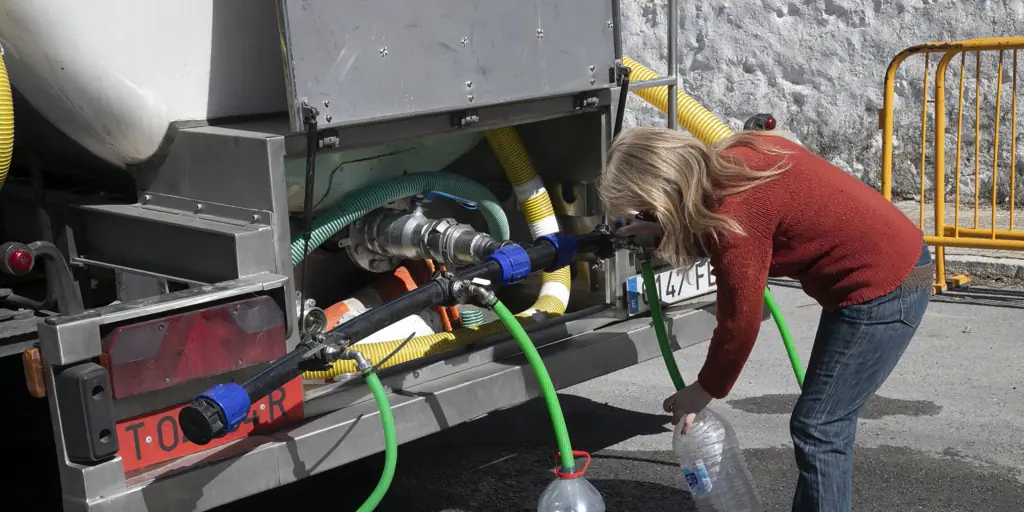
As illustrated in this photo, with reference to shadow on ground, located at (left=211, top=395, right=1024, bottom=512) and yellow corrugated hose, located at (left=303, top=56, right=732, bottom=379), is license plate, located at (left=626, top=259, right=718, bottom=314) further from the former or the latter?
shadow on ground, located at (left=211, top=395, right=1024, bottom=512)

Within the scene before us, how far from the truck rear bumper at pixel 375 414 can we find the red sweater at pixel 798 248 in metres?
0.73

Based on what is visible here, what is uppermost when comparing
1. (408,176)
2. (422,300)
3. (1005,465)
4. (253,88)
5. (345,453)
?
(253,88)

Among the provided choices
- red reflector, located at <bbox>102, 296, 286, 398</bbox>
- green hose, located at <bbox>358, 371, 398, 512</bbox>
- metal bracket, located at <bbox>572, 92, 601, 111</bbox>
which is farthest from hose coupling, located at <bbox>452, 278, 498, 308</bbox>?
metal bracket, located at <bbox>572, 92, 601, 111</bbox>

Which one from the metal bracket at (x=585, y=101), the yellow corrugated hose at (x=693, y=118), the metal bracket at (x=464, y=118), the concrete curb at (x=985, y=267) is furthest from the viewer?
the concrete curb at (x=985, y=267)

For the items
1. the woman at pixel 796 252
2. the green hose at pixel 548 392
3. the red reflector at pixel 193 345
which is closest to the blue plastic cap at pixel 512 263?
the green hose at pixel 548 392

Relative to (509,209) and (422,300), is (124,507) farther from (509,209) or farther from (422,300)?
(509,209)

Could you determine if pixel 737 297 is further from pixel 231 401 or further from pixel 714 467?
pixel 231 401

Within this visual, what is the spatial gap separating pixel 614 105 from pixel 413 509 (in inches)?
59.4

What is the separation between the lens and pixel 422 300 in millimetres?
2846

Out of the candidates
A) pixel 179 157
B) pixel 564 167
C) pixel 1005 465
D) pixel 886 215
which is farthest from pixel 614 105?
pixel 1005 465

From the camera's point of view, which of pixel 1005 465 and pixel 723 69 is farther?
pixel 723 69

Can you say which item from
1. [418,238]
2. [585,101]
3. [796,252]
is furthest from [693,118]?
[796,252]

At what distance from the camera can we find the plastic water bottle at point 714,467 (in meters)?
3.11

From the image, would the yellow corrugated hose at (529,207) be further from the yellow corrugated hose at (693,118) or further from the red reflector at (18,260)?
the red reflector at (18,260)
